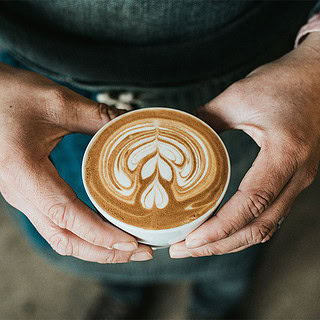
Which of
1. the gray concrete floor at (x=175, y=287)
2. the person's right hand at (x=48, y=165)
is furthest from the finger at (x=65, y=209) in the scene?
the gray concrete floor at (x=175, y=287)

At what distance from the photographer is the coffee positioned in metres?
0.63

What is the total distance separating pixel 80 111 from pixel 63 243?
223mm

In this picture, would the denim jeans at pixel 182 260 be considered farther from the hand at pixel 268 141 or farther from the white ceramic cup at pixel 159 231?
the white ceramic cup at pixel 159 231

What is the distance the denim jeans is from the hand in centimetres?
13

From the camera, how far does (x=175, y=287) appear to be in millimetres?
1507

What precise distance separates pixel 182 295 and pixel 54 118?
0.98 m

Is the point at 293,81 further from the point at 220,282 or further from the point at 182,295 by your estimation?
the point at 182,295

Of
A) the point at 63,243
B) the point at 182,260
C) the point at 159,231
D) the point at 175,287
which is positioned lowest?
the point at 175,287

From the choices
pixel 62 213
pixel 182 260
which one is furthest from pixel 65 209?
pixel 182 260

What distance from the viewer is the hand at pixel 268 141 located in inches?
26.3

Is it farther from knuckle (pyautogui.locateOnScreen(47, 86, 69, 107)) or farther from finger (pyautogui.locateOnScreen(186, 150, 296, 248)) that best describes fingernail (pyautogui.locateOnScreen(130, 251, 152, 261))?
knuckle (pyautogui.locateOnScreen(47, 86, 69, 107))

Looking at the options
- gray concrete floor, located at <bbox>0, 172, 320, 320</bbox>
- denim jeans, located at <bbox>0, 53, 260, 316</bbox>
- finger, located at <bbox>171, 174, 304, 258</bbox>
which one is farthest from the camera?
gray concrete floor, located at <bbox>0, 172, 320, 320</bbox>

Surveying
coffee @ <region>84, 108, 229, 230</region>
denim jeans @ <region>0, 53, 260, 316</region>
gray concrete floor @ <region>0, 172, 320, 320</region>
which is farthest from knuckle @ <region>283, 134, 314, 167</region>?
gray concrete floor @ <region>0, 172, 320, 320</region>

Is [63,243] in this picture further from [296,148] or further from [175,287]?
[175,287]
